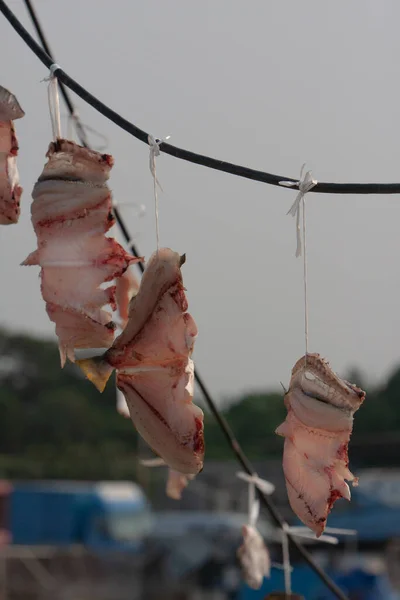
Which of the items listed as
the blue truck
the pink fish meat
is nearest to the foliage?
the blue truck

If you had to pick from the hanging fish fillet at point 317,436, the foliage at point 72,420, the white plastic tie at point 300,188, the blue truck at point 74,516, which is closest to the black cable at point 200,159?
the white plastic tie at point 300,188

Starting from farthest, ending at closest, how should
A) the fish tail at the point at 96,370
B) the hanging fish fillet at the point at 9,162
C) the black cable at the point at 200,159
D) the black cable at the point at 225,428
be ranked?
1. the black cable at the point at 225,428
2. the hanging fish fillet at the point at 9,162
3. the fish tail at the point at 96,370
4. the black cable at the point at 200,159

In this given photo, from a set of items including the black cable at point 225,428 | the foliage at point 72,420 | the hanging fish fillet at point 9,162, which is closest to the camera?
the hanging fish fillet at point 9,162

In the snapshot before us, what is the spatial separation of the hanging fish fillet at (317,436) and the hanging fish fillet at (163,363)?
90 mm

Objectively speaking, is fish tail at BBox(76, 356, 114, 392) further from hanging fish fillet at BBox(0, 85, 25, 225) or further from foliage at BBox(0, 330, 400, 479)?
foliage at BBox(0, 330, 400, 479)

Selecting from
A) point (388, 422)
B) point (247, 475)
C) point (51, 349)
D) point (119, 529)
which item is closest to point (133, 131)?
point (247, 475)

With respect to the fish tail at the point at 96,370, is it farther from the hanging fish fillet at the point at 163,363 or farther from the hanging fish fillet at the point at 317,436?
the hanging fish fillet at the point at 317,436

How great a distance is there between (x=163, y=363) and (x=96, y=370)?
6 centimetres

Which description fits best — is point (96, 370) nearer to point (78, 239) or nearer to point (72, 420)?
point (78, 239)

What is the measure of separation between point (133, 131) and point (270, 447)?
516cm

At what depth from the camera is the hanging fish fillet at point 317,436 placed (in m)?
0.83

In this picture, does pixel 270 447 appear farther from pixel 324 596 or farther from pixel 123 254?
pixel 123 254

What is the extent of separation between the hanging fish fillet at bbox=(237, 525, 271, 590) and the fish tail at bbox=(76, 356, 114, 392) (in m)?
0.65

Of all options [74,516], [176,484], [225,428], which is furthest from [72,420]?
[225,428]
